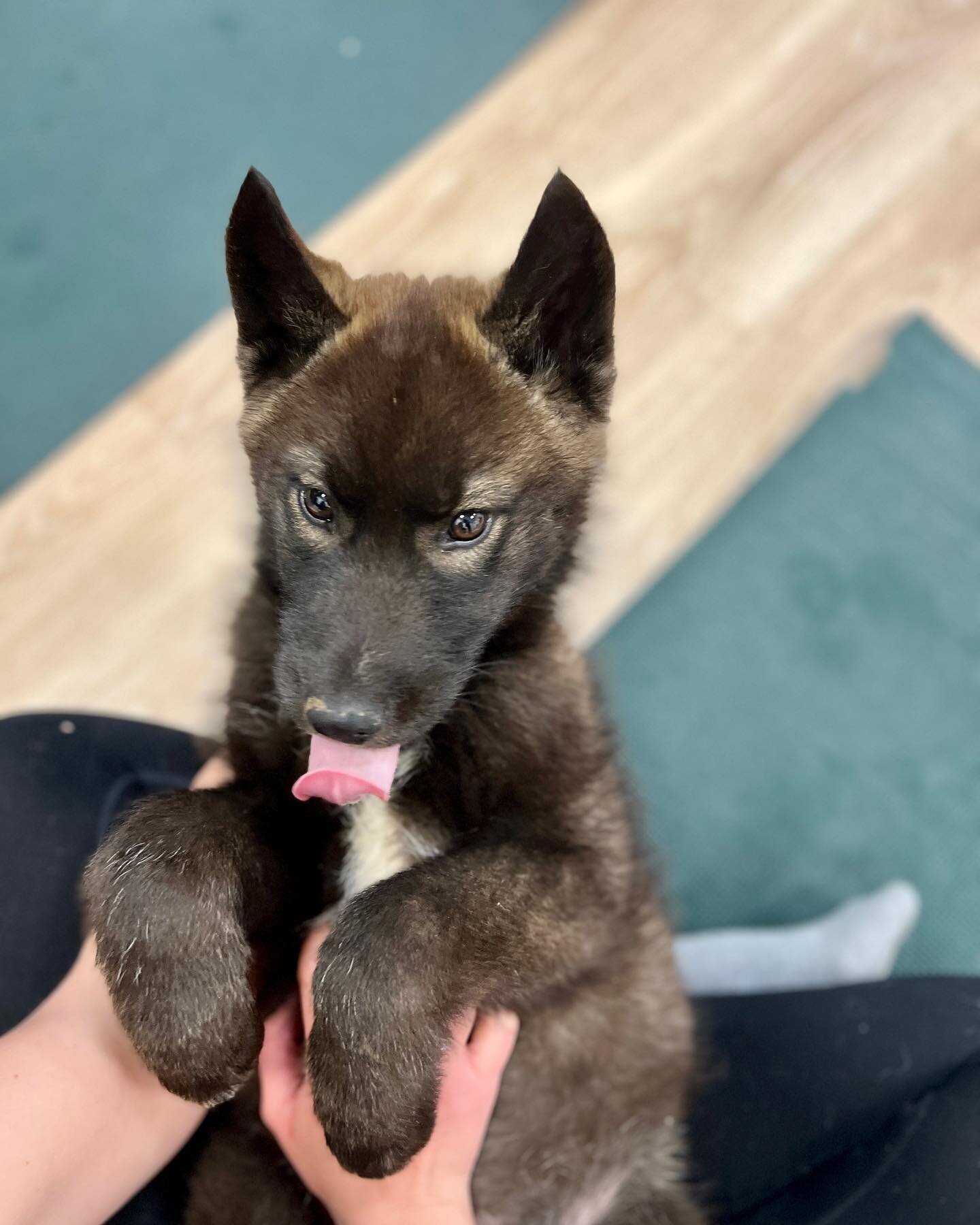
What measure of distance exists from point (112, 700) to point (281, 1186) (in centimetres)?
170

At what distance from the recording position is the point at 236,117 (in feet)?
12.4

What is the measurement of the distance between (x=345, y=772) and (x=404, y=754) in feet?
0.90

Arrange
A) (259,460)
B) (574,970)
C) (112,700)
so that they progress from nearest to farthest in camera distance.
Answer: (259,460), (574,970), (112,700)

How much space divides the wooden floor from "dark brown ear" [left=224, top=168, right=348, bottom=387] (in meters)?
1.40

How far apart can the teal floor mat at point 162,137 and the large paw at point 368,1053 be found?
8.16ft

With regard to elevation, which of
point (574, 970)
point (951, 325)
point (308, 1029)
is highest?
point (308, 1029)

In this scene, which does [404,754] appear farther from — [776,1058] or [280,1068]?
[776,1058]

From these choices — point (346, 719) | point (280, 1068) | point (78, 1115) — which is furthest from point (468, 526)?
point (78, 1115)

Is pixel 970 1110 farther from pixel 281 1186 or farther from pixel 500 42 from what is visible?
pixel 500 42

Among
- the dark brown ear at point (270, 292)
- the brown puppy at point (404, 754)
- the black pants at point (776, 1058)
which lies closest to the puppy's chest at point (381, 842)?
the brown puppy at point (404, 754)

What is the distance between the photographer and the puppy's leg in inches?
60.6

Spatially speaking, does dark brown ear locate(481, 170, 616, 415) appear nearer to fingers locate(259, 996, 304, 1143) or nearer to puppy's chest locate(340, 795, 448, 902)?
puppy's chest locate(340, 795, 448, 902)

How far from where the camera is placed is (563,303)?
159 cm

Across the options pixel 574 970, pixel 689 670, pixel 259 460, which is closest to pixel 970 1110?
pixel 574 970
